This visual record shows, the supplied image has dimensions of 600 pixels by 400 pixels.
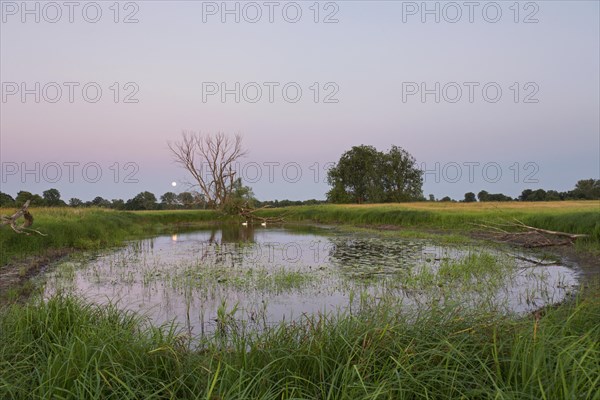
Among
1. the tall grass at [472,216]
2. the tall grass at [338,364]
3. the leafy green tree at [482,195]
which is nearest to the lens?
the tall grass at [338,364]

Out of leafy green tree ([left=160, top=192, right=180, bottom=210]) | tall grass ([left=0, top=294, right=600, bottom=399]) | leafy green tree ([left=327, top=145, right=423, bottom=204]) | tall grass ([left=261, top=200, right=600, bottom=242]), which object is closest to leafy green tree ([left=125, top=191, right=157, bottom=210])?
leafy green tree ([left=160, top=192, right=180, bottom=210])

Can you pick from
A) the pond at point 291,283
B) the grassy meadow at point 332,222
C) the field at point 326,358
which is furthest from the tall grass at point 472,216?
the field at point 326,358

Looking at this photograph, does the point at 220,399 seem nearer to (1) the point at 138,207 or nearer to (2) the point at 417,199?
(1) the point at 138,207

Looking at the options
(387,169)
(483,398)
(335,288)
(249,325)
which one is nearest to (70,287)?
(249,325)

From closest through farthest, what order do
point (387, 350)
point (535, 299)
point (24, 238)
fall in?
point (387, 350) → point (535, 299) → point (24, 238)

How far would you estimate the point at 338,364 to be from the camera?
3566 mm

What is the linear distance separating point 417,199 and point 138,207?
5234 cm

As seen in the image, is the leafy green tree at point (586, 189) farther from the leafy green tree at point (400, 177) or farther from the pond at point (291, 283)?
the pond at point (291, 283)

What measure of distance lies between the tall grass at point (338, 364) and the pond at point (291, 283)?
1.89m

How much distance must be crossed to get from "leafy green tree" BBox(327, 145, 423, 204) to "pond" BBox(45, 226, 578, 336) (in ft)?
177

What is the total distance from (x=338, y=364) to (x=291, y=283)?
7287mm

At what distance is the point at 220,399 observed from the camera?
105 inches

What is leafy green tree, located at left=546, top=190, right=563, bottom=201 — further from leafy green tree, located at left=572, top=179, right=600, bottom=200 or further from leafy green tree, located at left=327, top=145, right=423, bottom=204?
leafy green tree, located at left=327, top=145, right=423, bottom=204

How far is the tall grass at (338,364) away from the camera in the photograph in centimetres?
280
